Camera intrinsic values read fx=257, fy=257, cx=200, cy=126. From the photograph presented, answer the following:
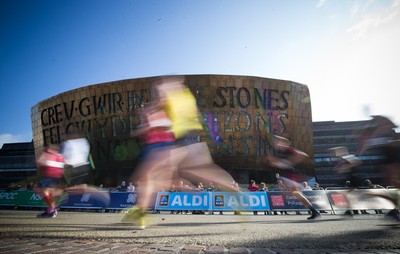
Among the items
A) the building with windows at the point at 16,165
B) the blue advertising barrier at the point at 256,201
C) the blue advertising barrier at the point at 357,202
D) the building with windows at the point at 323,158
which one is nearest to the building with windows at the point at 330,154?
the building with windows at the point at 323,158

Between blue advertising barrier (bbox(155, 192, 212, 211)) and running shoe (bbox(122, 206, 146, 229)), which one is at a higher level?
running shoe (bbox(122, 206, 146, 229))

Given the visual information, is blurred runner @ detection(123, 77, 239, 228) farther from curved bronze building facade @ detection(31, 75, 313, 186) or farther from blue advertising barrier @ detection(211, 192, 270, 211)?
curved bronze building facade @ detection(31, 75, 313, 186)

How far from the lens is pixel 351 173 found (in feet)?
23.2

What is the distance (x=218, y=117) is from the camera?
1053 inches

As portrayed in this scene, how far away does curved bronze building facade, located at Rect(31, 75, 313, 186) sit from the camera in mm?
26719

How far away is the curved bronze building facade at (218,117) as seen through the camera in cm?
2672

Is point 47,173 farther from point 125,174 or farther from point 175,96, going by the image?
point 125,174

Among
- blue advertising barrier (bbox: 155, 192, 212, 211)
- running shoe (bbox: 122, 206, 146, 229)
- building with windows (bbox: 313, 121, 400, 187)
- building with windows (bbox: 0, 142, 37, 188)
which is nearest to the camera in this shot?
running shoe (bbox: 122, 206, 146, 229)

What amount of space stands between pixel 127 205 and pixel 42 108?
27.5m

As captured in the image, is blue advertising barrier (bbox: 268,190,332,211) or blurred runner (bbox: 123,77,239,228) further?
blue advertising barrier (bbox: 268,190,332,211)

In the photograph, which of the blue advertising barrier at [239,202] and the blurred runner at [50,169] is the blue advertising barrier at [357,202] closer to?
the blue advertising barrier at [239,202]

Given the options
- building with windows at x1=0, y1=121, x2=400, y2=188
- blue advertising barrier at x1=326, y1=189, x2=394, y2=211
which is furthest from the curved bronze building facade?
blue advertising barrier at x1=326, y1=189, x2=394, y2=211

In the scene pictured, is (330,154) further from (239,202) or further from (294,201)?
(239,202)

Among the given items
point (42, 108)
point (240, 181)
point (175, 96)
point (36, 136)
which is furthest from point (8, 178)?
point (175, 96)
